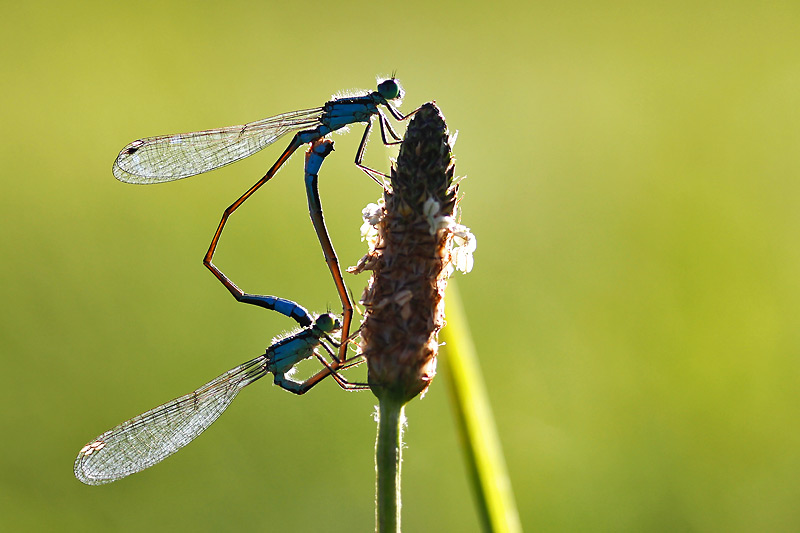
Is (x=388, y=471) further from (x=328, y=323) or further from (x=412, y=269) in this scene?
(x=328, y=323)

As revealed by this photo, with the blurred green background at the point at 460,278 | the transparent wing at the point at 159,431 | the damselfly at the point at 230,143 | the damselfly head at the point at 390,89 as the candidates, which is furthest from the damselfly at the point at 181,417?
the blurred green background at the point at 460,278

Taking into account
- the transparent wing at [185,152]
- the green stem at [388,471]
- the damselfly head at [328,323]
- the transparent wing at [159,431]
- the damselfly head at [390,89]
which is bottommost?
the green stem at [388,471]

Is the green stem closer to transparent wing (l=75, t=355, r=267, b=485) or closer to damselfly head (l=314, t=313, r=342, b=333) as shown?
damselfly head (l=314, t=313, r=342, b=333)

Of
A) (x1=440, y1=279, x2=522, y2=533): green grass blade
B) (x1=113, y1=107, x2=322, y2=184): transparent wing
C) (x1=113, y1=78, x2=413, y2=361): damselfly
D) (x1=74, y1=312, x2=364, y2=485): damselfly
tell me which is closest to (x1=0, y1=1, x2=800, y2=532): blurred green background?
(x1=113, y1=78, x2=413, y2=361): damselfly

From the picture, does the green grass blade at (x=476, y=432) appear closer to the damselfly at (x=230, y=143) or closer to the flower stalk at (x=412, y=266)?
the flower stalk at (x=412, y=266)

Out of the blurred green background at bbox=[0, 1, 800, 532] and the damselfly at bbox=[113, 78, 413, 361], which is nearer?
the damselfly at bbox=[113, 78, 413, 361]

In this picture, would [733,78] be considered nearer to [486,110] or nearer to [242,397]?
[486,110]

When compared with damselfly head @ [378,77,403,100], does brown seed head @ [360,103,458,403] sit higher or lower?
lower

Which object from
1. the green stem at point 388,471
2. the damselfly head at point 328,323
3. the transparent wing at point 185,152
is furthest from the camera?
the transparent wing at point 185,152
